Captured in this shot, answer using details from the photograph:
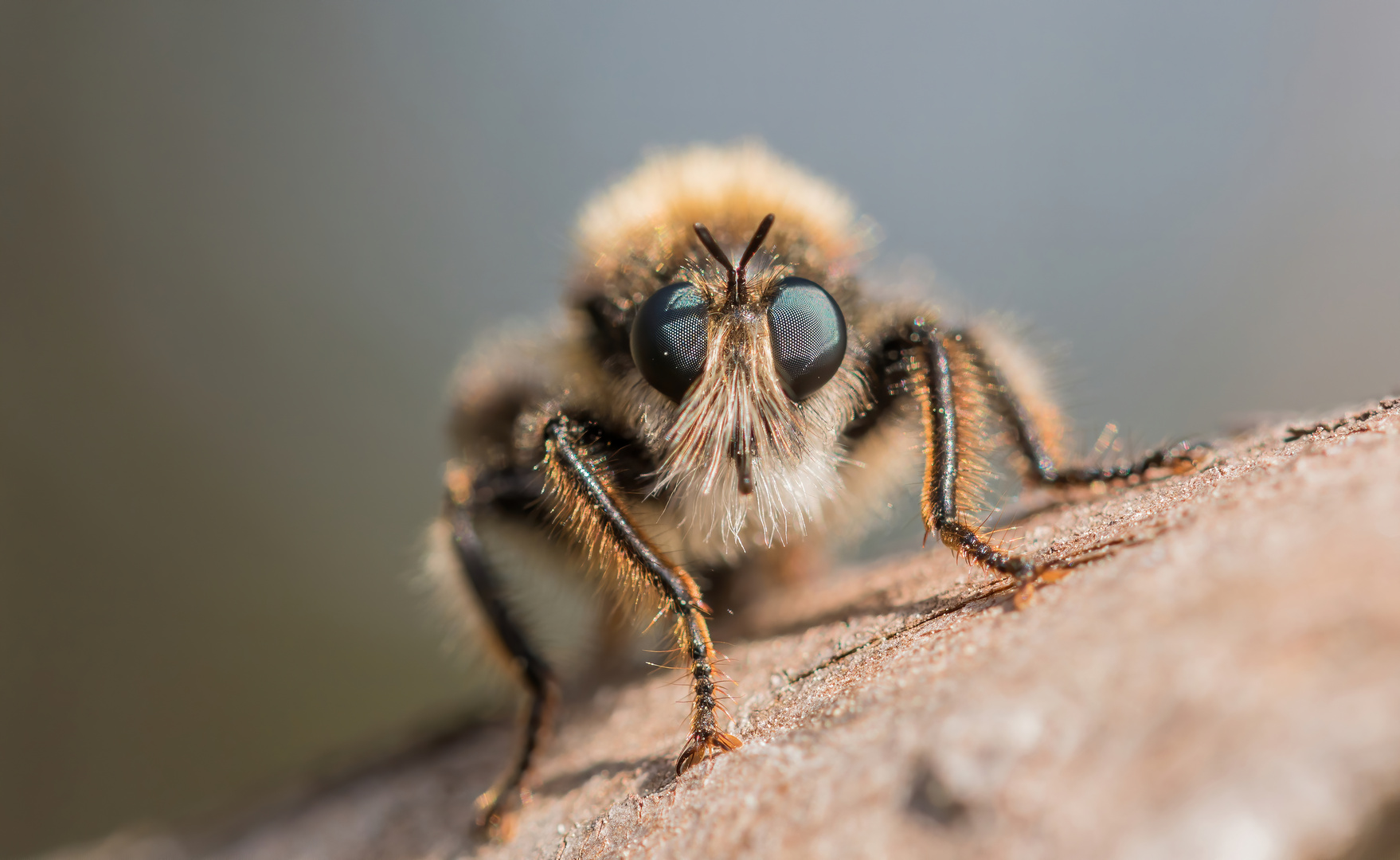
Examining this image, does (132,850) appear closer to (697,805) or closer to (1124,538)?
(697,805)

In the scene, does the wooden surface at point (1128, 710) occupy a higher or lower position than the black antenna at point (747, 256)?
lower

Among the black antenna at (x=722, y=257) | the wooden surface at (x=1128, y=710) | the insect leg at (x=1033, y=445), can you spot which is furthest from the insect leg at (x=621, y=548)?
the insect leg at (x=1033, y=445)

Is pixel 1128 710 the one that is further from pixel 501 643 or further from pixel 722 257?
pixel 501 643

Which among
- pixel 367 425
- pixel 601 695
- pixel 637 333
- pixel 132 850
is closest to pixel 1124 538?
pixel 637 333

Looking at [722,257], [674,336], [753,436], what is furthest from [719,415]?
[722,257]

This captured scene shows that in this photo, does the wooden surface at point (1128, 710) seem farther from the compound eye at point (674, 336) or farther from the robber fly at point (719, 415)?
the compound eye at point (674, 336)

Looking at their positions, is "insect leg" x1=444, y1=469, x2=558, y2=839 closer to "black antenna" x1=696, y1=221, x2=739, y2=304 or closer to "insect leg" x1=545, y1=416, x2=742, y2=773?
"insect leg" x1=545, y1=416, x2=742, y2=773
